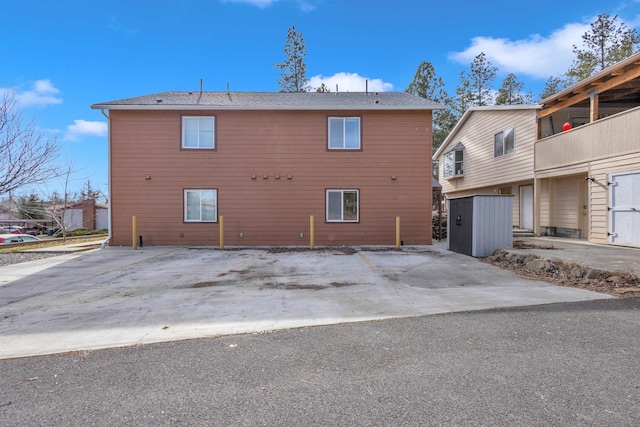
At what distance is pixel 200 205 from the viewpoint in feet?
42.8

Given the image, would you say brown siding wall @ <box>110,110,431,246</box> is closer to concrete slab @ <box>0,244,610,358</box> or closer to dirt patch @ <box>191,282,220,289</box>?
concrete slab @ <box>0,244,610,358</box>

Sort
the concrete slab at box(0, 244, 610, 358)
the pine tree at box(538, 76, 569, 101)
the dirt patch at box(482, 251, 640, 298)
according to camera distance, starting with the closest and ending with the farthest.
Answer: the concrete slab at box(0, 244, 610, 358) → the dirt patch at box(482, 251, 640, 298) → the pine tree at box(538, 76, 569, 101)

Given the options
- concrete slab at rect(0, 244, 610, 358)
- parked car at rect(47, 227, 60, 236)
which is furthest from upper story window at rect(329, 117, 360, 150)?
parked car at rect(47, 227, 60, 236)

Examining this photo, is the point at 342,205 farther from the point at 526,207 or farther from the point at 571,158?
the point at 526,207

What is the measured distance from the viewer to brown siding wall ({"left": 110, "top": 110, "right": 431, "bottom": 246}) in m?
13.0

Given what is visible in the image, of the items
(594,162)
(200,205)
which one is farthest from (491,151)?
(200,205)

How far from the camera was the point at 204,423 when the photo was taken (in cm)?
215

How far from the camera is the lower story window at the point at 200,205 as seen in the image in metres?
13.0

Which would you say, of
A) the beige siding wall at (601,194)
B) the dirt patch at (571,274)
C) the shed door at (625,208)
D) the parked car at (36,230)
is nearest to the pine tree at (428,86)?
the beige siding wall at (601,194)

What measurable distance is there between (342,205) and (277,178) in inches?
102

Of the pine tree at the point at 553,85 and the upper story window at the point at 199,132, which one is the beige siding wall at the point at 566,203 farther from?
the pine tree at the point at 553,85

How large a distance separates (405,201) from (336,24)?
11.8m

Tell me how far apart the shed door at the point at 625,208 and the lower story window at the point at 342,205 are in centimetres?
768

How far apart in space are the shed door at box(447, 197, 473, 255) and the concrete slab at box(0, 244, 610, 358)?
0.67 metres
